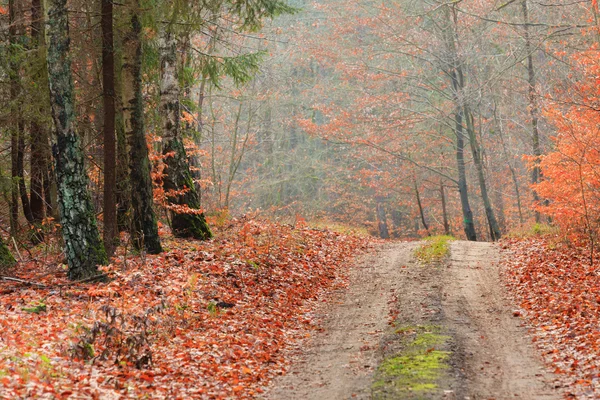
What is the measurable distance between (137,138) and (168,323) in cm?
476

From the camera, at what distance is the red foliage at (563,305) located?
7344mm

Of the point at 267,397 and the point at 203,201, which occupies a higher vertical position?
the point at 203,201

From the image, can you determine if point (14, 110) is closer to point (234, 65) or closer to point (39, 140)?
point (39, 140)

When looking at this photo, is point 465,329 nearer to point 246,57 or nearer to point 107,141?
point 107,141

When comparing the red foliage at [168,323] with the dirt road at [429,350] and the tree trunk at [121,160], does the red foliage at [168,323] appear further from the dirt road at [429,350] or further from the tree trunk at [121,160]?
the tree trunk at [121,160]

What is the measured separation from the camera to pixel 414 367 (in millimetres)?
7406

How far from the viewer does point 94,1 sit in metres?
12.3

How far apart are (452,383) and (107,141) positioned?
23.9 feet

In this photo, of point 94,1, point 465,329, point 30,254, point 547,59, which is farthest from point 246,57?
point 547,59

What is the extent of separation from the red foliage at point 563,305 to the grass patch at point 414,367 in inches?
55.9

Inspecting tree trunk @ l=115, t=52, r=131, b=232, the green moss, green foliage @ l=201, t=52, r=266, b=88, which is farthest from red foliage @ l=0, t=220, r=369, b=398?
green foliage @ l=201, t=52, r=266, b=88

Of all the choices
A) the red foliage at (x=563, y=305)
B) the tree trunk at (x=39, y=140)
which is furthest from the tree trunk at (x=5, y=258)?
the red foliage at (x=563, y=305)

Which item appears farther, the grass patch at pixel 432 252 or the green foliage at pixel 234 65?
the green foliage at pixel 234 65

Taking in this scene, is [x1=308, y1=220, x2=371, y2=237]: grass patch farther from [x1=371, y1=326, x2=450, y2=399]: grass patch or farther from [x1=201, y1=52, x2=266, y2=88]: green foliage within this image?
[x1=371, y1=326, x2=450, y2=399]: grass patch
